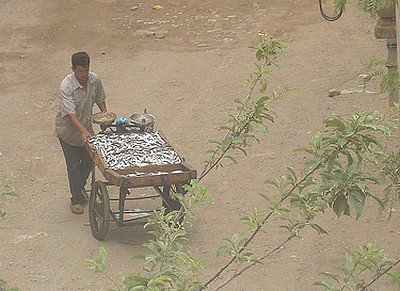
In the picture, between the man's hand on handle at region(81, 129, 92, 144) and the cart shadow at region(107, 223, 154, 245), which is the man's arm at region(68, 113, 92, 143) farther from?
the cart shadow at region(107, 223, 154, 245)

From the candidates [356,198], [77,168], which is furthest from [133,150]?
[356,198]

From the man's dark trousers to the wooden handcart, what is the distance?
1.39 ft

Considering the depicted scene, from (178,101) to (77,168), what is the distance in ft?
10.1

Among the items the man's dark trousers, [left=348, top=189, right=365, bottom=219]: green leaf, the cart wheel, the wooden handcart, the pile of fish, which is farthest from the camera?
the man's dark trousers

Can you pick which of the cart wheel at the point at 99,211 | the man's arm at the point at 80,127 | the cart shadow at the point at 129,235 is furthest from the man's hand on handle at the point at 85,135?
the cart shadow at the point at 129,235

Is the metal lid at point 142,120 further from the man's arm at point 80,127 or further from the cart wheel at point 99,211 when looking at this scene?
the cart wheel at point 99,211

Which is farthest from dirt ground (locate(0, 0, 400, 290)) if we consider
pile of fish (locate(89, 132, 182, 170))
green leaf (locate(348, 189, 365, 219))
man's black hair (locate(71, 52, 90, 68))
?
green leaf (locate(348, 189, 365, 219))

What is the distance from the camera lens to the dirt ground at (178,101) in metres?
8.05

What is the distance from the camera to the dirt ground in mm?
8047

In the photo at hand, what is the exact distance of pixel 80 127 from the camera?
8297 mm

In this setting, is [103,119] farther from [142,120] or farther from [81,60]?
[81,60]

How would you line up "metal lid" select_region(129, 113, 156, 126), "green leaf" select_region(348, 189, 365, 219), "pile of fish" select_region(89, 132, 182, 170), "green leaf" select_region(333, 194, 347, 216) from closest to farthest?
"green leaf" select_region(348, 189, 365, 219) < "green leaf" select_region(333, 194, 347, 216) < "pile of fish" select_region(89, 132, 182, 170) < "metal lid" select_region(129, 113, 156, 126)

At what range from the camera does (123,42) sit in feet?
46.2

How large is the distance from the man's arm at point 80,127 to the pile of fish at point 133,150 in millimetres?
78
